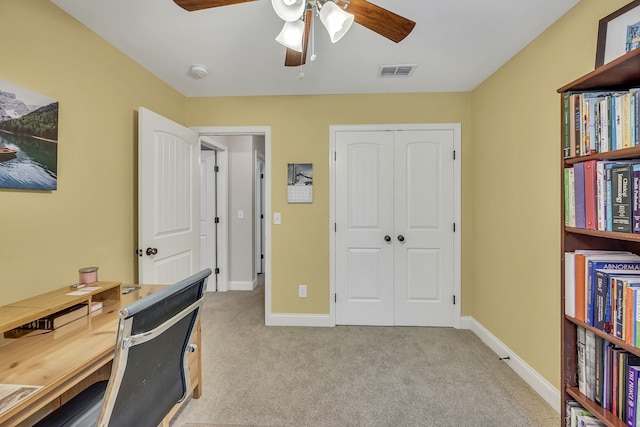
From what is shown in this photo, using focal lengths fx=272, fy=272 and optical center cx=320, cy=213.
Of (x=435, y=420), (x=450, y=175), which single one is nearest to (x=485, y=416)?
(x=435, y=420)

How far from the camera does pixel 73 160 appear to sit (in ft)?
5.40

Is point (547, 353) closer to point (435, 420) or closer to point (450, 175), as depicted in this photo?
point (435, 420)

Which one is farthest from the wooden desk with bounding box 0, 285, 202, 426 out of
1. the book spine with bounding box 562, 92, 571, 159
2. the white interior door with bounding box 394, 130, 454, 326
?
the white interior door with bounding box 394, 130, 454, 326

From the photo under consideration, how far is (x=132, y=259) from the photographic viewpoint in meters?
2.12

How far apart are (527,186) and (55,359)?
2.72m

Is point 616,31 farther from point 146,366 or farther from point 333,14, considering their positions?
point 146,366

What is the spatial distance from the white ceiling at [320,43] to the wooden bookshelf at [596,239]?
0.78 meters

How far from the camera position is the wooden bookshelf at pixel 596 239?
974 millimetres

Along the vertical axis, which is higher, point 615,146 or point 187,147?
point 187,147

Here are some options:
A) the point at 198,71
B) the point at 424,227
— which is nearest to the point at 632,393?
the point at 424,227

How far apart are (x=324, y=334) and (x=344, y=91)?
2.40 meters

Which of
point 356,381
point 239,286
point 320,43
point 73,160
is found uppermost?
point 320,43

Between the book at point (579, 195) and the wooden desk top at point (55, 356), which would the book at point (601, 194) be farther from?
the wooden desk top at point (55, 356)

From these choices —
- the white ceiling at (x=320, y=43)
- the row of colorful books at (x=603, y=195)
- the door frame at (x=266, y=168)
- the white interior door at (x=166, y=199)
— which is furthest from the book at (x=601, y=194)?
the white interior door at (x=166, y=199)
